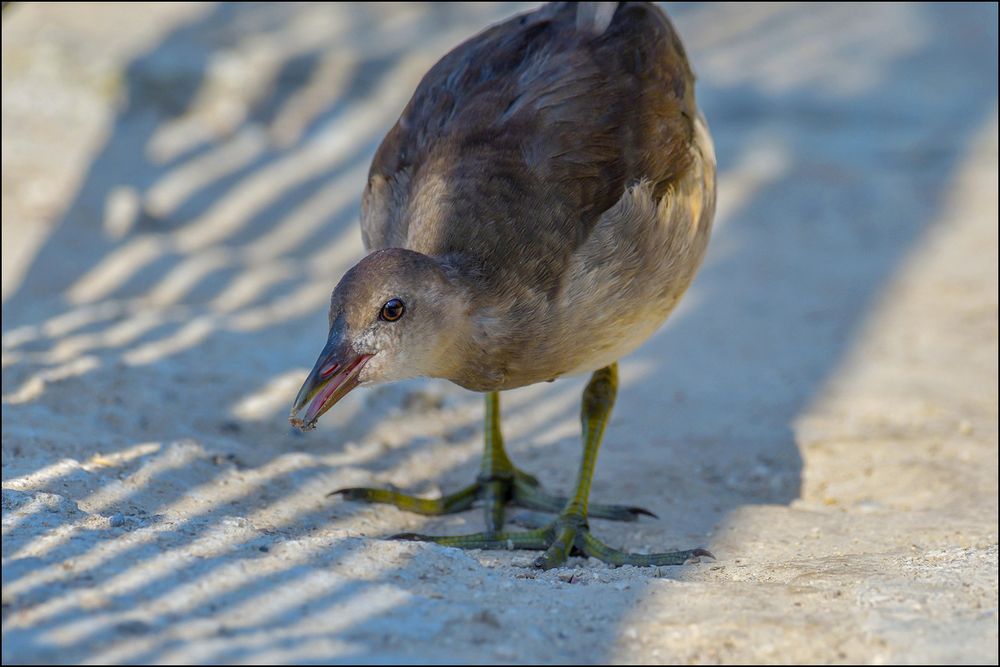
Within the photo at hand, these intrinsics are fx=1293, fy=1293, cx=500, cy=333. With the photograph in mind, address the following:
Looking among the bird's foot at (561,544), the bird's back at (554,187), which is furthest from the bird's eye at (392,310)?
the bird's foot at (561,544)

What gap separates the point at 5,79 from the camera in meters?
8.99

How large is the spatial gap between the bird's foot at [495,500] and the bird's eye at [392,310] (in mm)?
1194

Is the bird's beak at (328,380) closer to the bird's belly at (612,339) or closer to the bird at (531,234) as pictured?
the bird at (531,234)

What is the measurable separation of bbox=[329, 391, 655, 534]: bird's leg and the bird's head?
1.16 m

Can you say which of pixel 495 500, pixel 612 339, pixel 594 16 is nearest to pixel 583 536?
pixel 495 500

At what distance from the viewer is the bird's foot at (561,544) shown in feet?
14.9

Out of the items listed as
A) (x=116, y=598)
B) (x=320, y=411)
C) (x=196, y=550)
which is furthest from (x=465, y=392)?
(x=116, y=598)

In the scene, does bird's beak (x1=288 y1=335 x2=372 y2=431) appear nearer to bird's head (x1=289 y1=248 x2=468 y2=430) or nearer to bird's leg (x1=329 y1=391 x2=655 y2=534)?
bird's head (x1=289 y1=248 x2=468 y2=430)

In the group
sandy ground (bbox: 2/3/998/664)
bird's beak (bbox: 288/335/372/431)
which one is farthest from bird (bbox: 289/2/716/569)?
sandy ground (bbox: 2/3/998/664)

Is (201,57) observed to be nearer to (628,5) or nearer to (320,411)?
(628,5)

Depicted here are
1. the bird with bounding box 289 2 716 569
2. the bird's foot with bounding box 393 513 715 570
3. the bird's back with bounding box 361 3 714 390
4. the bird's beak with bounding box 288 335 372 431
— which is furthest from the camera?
the bird's foot with bounding box 393 513 715 570

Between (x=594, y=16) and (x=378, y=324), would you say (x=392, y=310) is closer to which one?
(x=378, y=324)

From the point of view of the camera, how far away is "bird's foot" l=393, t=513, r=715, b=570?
4555 mm

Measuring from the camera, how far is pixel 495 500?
5.43 metres
